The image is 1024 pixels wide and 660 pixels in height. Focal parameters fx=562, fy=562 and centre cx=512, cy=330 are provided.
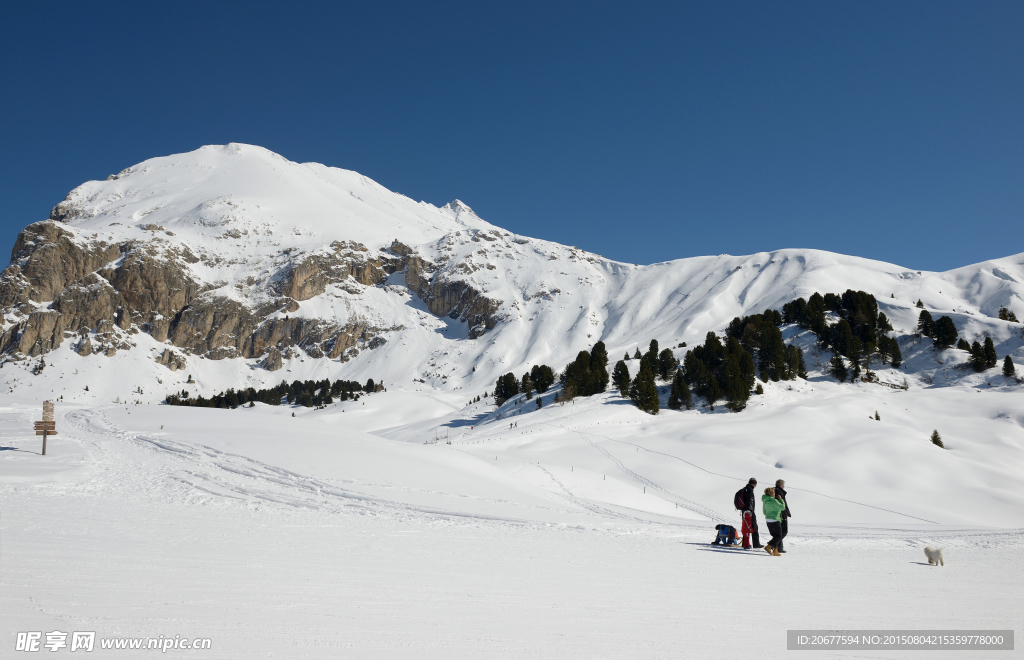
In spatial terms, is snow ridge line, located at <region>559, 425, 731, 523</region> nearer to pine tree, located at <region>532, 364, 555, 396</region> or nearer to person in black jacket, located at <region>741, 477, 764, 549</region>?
person in black jacket, located at <region>741, 477, 764, 549</region>

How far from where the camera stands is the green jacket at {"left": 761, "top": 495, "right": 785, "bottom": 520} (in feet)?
37.5

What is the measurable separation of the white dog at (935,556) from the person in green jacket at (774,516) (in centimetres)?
247

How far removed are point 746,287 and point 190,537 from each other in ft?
525

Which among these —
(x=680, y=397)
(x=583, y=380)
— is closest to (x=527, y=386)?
(x=583, y=380)

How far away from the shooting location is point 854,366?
66062mm

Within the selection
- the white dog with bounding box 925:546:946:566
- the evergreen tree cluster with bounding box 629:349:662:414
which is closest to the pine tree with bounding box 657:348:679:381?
the evergreen tree cluster with bounding box 629:349:662:414

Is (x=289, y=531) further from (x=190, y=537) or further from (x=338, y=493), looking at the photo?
(x=338, y=493)

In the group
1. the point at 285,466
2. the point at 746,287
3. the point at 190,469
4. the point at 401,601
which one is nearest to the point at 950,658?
the point at 401,601

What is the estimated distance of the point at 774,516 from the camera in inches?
453

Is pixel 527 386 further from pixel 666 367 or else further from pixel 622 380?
pixel 666 367

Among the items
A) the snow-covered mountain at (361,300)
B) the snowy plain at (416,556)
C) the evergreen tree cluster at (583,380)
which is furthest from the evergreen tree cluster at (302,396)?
the snowy plain at (416,556)

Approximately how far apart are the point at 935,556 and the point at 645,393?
4605 cm

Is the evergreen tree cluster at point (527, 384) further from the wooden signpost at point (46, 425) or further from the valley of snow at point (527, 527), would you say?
the wooden signpost at point (46, 425)

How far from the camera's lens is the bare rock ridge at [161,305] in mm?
150875
